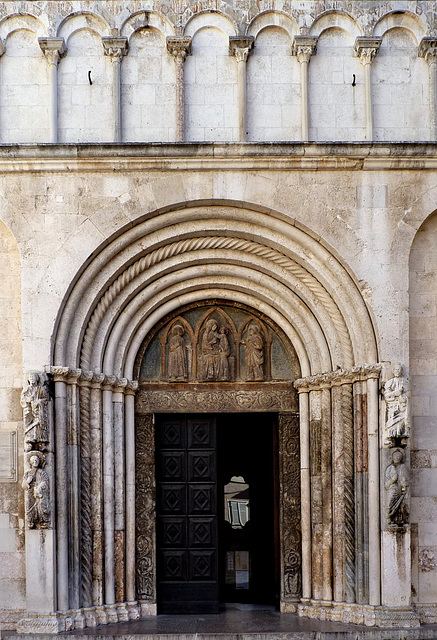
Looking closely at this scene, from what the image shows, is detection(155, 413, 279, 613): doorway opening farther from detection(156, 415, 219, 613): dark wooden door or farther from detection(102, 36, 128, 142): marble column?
detection(102, 36, 128, 142): marble column

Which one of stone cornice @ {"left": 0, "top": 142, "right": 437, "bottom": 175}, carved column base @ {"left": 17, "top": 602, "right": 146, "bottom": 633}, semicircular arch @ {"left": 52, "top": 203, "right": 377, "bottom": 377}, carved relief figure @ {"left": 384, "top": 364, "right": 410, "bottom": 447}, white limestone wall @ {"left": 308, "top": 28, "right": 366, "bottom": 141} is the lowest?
carved column base @ {"left": 17, "top": 602, "right": 146, "bottom": 633}

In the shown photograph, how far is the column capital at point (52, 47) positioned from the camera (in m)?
11.6

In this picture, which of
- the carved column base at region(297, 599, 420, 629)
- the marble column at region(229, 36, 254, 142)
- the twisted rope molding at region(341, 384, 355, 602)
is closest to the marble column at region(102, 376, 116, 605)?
the carved column base at region(297, 599, 420, 629)

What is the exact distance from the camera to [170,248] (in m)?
11.8

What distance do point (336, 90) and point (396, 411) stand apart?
3833 mm

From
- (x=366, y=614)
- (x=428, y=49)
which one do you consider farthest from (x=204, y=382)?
(x=428, y=49)

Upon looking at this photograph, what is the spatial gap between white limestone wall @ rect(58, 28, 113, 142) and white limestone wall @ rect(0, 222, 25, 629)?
1.46 m

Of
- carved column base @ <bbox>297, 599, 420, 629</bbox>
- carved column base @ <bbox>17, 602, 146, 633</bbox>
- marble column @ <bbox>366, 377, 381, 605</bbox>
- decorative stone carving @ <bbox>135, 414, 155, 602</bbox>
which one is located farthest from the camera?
decorative stone carving @ <bbox>135, 414, 155, 602</bbox>

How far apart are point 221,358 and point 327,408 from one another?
4.75ft

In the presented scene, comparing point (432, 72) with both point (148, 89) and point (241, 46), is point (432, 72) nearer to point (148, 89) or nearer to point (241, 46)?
point (241, 46)

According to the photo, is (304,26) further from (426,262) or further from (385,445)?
(385,445)

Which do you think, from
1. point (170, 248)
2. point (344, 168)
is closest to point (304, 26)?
point (344, 168)

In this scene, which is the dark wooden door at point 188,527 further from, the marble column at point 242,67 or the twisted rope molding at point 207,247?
the marble column at point 242,67

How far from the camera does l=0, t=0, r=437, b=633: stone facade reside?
444 inches
